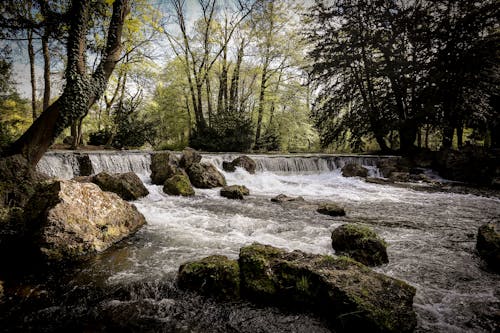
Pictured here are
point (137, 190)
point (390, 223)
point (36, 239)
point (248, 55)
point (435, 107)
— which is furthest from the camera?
point (248, 55)

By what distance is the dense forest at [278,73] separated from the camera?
269 inches

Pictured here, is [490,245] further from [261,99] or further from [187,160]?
[261,99]

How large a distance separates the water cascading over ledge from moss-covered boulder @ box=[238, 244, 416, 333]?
28.9 feet

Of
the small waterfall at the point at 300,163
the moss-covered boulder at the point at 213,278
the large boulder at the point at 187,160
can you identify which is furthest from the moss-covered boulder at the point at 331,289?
the small waterfall at the point at 300,163

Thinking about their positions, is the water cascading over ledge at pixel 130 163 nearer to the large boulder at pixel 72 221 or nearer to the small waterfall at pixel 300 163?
the small waterfall at pixel 300 163

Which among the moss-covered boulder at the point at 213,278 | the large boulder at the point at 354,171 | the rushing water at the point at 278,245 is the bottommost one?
the rushing water at the point at 278,245

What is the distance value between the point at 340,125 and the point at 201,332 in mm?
19179

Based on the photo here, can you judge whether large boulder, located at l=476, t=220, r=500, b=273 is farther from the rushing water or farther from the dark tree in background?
the dark tree in background

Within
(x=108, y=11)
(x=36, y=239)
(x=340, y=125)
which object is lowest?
(x=36, y=239)

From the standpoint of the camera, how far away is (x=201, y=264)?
3088 millimetres

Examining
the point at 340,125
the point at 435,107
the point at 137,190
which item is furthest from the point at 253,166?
the point at 435,107

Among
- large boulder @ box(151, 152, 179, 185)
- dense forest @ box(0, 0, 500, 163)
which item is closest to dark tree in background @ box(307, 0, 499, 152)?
dense forest @ box(0, 0, 500, 163)

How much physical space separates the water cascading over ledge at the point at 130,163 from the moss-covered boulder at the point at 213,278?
8.09 metres

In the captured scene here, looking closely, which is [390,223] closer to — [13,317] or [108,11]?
[13,317]
